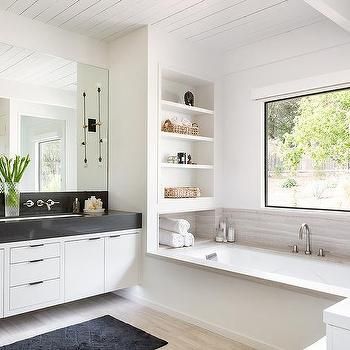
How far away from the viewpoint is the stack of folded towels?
11.7ft

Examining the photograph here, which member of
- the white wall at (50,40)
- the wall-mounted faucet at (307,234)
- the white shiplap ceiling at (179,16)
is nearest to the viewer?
the white shiplap ceiling at (179,16)

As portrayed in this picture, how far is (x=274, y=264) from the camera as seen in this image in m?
3.37

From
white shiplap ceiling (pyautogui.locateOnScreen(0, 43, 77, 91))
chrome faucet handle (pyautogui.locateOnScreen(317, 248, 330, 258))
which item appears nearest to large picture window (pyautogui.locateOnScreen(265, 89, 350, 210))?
chrome faucet handle (pyautogui.locateOnScreen(317, 248, 330, 258))

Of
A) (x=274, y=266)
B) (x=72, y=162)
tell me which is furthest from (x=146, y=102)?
(x=274, y=266)

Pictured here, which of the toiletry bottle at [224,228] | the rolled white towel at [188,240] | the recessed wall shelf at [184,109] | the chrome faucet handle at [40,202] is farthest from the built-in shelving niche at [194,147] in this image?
the chrome faucet handle at [40,202]

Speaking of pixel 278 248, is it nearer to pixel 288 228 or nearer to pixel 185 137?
pixel 288 228

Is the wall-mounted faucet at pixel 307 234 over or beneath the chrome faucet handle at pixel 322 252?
over

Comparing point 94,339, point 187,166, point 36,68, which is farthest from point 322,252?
point 36,68

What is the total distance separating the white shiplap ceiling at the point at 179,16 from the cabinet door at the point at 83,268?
1889 millimetres

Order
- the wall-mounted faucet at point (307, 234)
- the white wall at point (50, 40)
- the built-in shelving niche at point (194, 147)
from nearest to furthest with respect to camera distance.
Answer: the white wall at point (50, 40) → the wall-mounted faucet at point (307, 234) → the built-in shelving niche at point (194, 147)

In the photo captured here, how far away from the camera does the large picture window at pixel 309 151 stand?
A: 130 inches

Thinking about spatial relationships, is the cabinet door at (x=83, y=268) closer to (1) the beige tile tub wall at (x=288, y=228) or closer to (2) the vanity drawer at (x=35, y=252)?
(2) the vanity drawer at (x=35, y=252)

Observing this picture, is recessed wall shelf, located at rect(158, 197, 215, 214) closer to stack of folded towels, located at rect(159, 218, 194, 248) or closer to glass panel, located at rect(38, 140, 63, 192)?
stack of folded towels, located at rect(159, 218, 194, 248)

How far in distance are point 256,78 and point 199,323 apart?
2.40 metres
